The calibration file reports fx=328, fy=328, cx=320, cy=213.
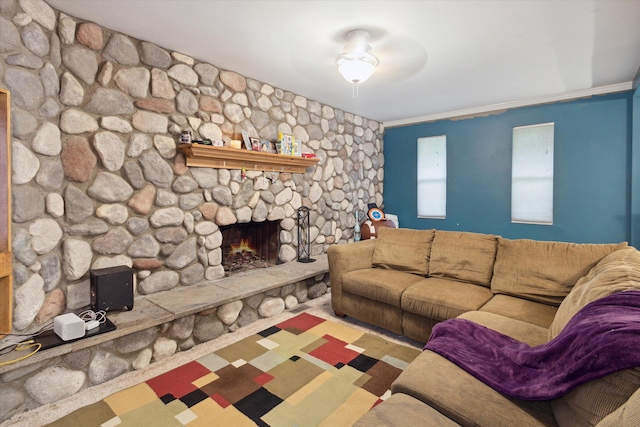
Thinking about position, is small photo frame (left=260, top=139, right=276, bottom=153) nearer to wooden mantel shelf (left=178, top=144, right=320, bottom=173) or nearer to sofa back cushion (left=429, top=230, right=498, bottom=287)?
wooden mantel shelf (left=178, top=144, right=320, bottom=173)

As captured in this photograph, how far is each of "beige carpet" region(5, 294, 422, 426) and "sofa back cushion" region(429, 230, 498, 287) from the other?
666 mm

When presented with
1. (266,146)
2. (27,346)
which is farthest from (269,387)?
(266,146)

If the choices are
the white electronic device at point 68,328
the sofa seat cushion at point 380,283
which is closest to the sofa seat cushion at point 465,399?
the sofa seat cushion at point 380,283

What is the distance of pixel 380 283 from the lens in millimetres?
2758

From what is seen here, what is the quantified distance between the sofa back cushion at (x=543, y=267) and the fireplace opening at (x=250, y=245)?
2.43 meters

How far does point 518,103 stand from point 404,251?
2.81 m

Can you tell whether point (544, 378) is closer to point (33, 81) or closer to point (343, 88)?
point (33, 81)

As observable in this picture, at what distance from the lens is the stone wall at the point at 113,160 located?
203cm

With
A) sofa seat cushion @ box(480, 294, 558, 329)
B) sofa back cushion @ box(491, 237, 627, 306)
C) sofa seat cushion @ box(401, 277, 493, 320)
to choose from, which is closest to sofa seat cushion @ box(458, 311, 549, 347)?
sofa seat cushion @ box(480, 294, 558, 329)

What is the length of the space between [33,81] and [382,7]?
2.27 m

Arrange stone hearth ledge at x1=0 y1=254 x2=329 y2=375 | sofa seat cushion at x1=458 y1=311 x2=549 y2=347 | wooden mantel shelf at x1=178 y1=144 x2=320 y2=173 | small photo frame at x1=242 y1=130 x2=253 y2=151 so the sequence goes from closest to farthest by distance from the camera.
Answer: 1. sofa seat cushion at x1=458 y1=311 x2=549 y2=347
2. stone hearth ledge at x1=0 y1=254 x2=329 y2=375
3. wooden mantel shelf at x1=178 y1=144 x2=320 y2=173
4. small photo frame at x1=242 y1=130 x2=253 y2=151

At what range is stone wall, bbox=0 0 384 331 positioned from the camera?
6.67 ft

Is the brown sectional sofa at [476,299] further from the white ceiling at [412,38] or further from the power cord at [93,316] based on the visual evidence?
the power cord at [93,316]

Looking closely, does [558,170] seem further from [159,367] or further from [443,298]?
[159,367]
